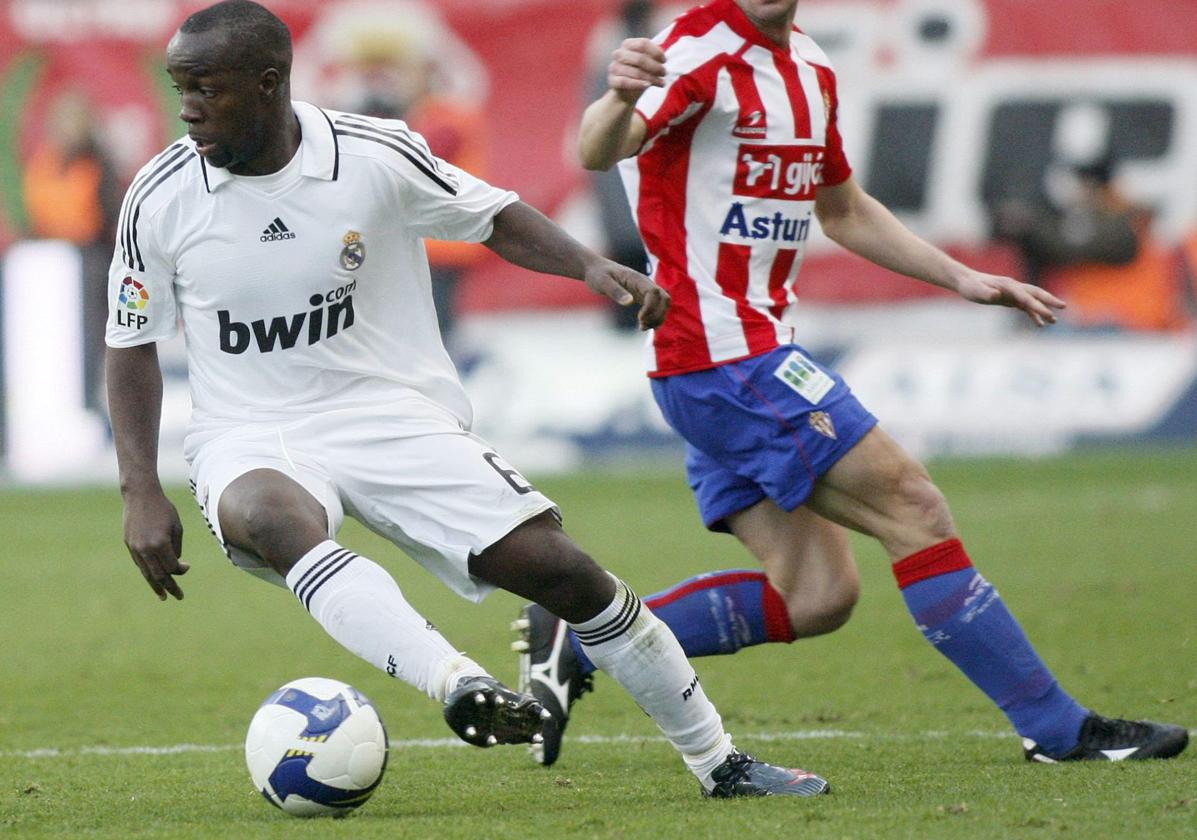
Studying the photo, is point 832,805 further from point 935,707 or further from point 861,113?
point 861,113

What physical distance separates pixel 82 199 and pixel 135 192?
39.9 ft

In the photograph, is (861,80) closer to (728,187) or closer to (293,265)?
(728,187)

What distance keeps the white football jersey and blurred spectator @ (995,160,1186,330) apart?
12062mm

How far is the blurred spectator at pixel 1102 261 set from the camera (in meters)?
16.2

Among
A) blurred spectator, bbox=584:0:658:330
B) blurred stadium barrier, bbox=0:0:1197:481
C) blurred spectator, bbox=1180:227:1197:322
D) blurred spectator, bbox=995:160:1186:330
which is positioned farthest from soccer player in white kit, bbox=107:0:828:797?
blurred spectator, bbox=1180:227:1197:322

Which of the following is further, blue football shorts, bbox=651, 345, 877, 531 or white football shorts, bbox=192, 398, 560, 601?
blue football shorts, bbox=651, 345, 877, 531

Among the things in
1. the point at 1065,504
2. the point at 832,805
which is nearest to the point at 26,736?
the point at 832,805

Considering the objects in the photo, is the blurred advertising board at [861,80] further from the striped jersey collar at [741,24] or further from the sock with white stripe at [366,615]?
the sock with white stripe at [366,615]

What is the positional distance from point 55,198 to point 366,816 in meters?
13.0

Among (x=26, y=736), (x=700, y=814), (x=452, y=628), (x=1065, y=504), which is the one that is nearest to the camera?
(x=700, y=814)

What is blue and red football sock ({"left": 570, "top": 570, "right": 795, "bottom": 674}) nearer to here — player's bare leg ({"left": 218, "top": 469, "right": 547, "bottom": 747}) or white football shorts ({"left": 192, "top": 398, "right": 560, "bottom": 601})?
white football shorts ({"left": 192, "top": 398, "right": 560, "bottom": 601})

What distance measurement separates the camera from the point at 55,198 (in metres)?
16.4

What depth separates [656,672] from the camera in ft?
15.5

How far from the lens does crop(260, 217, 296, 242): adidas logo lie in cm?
479
